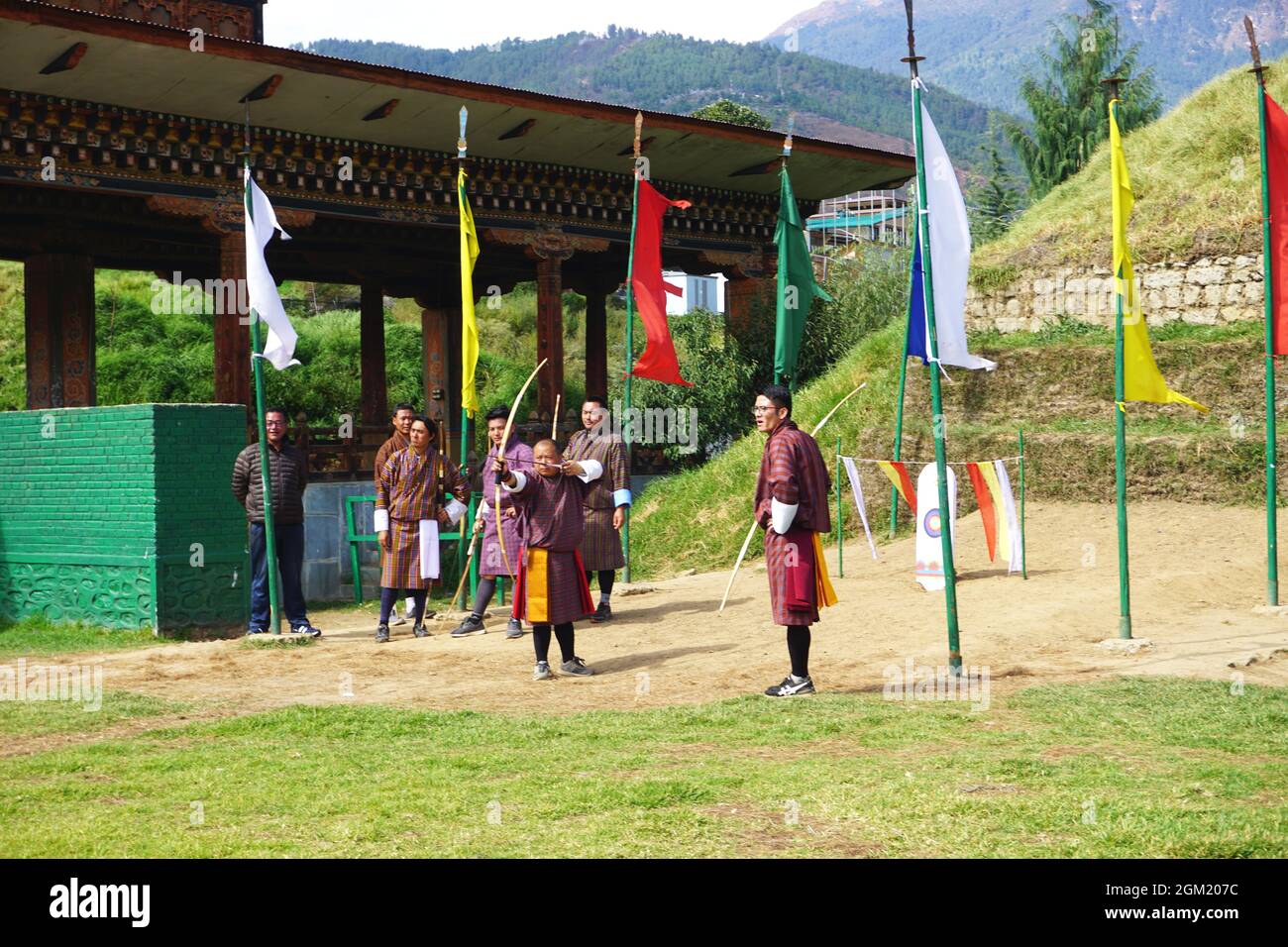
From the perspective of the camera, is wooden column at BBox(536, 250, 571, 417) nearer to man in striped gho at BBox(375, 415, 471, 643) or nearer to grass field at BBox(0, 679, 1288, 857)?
man in striped gho at BBox(375, 415, 471, 643)

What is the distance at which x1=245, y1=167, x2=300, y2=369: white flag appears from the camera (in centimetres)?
1140

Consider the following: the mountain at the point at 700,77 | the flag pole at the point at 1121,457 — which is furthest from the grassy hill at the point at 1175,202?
the mountain at the point at 700,77

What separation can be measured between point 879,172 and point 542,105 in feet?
21.5

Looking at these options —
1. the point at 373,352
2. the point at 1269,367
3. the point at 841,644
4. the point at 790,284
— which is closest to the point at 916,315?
the point at 790,284

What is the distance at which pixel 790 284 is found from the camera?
15.5 m

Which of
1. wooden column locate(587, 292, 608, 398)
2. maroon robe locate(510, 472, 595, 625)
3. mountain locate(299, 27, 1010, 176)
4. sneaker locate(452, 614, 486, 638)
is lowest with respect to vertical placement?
sneaker locate(452, 614, 486, 638)

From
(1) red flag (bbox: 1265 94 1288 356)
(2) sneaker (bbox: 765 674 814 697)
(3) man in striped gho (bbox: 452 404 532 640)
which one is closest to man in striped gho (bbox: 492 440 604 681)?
(2) sneaker (bbox: 765 674 814 697)

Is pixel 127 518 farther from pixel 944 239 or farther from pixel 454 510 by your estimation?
pixel 944 239

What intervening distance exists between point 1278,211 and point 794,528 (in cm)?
508

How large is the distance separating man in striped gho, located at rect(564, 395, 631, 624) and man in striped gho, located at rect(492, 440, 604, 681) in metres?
1.91

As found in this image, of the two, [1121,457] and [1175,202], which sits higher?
[1175,202]

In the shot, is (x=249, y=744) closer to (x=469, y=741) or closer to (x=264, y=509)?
(x=469, y=741)

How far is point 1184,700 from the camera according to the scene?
7527mm

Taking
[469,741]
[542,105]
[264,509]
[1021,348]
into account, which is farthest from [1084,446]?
[469,741]
